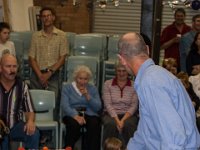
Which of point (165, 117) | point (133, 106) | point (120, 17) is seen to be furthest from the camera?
point (120, 17)

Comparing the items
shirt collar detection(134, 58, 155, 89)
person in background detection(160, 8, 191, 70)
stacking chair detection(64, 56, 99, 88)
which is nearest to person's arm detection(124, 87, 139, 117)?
stacking chair detection(64, 56, 99, 88)

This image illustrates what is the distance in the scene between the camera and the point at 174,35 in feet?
23.7

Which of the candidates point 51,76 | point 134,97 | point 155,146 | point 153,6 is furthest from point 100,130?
point 155,146

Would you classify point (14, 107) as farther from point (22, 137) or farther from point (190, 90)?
point (190, 90)

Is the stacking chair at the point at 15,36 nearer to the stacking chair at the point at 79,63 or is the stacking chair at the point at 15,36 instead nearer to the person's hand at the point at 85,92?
the stacking chair at the point at 79,63

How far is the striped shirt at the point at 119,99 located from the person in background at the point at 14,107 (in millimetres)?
1004

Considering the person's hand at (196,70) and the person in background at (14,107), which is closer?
the person in background at (14,107)

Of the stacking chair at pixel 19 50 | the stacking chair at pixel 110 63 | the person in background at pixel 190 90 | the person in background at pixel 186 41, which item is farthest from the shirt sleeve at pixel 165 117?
the stacking chair at pixel 19 50

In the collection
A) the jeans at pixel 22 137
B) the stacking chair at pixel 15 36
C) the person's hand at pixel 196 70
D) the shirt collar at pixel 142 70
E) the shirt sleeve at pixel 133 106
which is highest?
the shirt collar at pixel 142 70

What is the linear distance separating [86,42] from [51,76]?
39.0 inches

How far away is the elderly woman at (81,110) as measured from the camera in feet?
17.5

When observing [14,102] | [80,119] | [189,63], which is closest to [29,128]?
[14,102]

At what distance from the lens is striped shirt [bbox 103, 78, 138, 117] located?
18.2 feet

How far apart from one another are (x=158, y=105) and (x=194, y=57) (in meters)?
4.30
